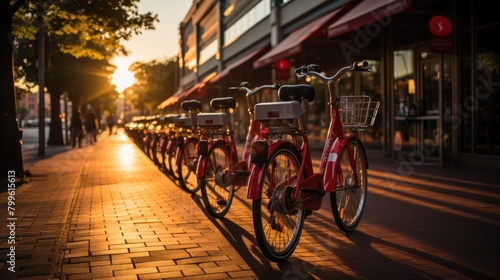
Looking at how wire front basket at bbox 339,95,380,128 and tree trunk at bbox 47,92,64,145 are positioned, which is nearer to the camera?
wire front basket at bbox 339,95,380,128

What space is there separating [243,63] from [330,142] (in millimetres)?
17458

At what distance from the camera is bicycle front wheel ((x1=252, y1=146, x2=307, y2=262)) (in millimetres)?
4031

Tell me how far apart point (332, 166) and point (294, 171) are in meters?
0.43

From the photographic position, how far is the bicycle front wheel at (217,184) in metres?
6.08

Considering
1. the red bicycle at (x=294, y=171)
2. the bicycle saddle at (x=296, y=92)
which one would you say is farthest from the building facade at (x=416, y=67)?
the bicycle saddle at (x=296, y=92)

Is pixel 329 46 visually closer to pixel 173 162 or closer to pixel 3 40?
pixel 173 162

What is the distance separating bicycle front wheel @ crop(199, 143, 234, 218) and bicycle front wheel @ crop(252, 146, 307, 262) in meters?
1.52

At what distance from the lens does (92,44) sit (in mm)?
13242

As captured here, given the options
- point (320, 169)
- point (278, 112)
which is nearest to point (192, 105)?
point (320, 169)

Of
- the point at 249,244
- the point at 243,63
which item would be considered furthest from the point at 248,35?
the point at 249,244

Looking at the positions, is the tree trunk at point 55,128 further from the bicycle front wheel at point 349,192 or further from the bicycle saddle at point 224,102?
the bicycle front wheel at point 349,192

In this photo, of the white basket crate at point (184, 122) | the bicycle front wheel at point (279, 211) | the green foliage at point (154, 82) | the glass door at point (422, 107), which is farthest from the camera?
the green foliage at point (154, 82)

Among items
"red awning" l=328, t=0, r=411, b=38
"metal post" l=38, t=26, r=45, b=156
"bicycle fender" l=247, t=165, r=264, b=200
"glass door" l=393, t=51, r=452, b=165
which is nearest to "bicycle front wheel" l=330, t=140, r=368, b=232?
"bicycle fender" l=247, t=165, r=264, b=200

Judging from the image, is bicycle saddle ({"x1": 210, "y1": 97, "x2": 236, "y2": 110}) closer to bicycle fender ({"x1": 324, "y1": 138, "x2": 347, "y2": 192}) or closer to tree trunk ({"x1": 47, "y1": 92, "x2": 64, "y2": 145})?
bicycle fender ({"x1": 324, "y1": 138, "x2": 347, "y2": 192})
